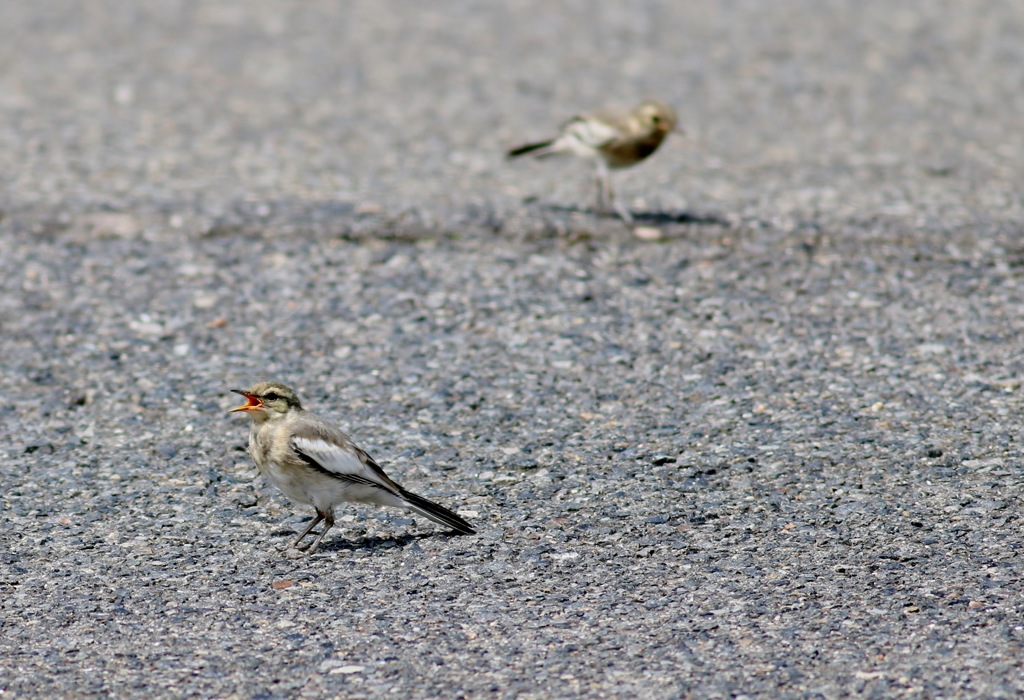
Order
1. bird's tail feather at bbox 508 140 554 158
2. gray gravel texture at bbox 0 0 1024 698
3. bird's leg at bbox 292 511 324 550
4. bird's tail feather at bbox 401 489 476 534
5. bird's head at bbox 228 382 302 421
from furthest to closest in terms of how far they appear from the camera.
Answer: bird's tail feather at bbox 508 140 554 158 → bird's head at bbox 228 382 302 421 → bird's leg at bbox 292 511 324 550 → bird's tail feather at bbox 401 489 476 534 → gray gravel texture at bbox 0 0 1024 698

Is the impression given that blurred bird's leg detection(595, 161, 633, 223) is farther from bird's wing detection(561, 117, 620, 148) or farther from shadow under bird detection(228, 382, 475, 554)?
shadow under bird detection(228, 382, 475, 554)

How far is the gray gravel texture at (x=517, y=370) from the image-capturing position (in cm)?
517

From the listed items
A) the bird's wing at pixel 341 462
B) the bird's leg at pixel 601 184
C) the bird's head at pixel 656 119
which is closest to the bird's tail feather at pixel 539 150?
the bird's leg at pixel 601 184

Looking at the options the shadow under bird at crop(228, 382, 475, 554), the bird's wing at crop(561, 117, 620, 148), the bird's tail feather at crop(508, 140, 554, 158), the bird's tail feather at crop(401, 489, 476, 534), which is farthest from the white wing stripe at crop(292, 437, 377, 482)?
the bird's tail feather at crop(508, 140, 554, 158)

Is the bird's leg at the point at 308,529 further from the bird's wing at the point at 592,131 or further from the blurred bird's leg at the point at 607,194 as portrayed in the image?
the bird's wing at the point at 592,131

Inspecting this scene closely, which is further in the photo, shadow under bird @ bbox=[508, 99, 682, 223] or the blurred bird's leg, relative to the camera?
shadow under bird @ bbox=[508, 99, 682, 223]

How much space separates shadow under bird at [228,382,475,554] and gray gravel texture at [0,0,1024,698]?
0.57ft

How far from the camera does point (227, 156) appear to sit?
447 inches

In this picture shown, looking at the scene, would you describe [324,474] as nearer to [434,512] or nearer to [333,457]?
[333,457]

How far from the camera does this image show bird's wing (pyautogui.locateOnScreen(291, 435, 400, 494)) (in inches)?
233

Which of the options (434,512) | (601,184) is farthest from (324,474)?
(601,184)

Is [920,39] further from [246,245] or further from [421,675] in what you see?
[421,675]

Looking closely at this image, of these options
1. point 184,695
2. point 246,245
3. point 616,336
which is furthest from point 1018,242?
point 184,695

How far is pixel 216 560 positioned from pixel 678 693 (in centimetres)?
220
